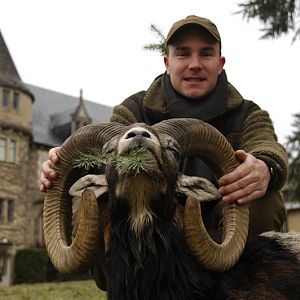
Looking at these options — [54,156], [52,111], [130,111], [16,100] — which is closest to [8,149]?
[16,100]

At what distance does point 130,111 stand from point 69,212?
4.06 feet

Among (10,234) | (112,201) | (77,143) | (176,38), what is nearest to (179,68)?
(176,38)

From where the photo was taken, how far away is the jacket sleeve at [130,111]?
575 cm

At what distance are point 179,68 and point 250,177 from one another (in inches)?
58.9

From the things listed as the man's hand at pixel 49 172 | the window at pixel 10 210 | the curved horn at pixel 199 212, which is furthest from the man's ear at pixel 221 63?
the window at pixel 10 210

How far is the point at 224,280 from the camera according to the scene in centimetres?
463

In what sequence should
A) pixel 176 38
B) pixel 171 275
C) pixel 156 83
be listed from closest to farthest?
pixel 171 275
pixel 176 38
pixel 156 83

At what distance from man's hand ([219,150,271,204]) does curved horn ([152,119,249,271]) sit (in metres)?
0.09

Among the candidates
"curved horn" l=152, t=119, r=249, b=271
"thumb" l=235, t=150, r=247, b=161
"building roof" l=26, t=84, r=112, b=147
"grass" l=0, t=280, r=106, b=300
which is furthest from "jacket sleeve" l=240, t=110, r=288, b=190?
"building roof" l=26, t=84, r=112, b=147

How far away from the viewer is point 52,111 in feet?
159

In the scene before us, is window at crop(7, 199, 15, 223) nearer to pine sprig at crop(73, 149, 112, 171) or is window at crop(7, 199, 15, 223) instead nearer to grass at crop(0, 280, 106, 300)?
grass at crop(0, 280, 106, 300)

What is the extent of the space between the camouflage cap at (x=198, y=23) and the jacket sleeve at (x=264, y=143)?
82 cm

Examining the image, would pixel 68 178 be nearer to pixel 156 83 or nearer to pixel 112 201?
pixel 112 201

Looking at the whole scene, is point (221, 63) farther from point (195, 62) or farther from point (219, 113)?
point (219, 113)
